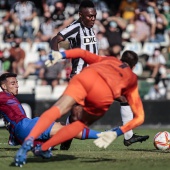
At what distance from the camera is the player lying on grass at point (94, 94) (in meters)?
7.87

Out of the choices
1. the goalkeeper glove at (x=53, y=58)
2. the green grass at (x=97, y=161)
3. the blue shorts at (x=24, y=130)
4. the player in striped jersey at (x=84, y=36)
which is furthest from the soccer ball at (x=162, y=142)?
the goalkeeper glove at (x=53, y=58)

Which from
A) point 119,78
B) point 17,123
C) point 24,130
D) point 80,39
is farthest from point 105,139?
point 80,39

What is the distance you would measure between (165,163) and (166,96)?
1076cm

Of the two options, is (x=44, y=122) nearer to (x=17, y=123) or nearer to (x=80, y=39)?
(x=17, y=123)

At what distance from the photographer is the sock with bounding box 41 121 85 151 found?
8102 mm

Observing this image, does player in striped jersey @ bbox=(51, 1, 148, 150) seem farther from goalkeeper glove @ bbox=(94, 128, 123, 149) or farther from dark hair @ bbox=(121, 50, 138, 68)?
goalkeeper glove @ bbox=(94, 128, 123, 149)

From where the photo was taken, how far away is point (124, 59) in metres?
8.70

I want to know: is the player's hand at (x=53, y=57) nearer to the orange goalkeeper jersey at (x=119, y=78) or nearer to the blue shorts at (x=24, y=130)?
the orange goalkeeper jersey at (x=119, y=78)

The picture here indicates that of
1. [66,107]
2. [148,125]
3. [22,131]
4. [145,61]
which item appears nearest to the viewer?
[66,107]

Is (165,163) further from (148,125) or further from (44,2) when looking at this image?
(44,2)

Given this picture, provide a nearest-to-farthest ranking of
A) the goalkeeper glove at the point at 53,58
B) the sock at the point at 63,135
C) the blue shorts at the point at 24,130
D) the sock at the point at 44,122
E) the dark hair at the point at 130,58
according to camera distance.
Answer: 1. the sock at the point at 44,122
2. the goalkeeper glove at the point at 53,58
3. the sock at the point at 63,135
4. the dark hair at the point at 130,58
5. the blue shorts at the point at 24,130

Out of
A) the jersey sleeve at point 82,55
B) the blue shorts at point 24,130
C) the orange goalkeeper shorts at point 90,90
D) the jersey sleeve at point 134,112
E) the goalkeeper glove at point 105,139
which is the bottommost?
the blue shorts at point 24,130

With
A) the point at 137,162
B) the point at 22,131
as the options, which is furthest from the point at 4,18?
the point at 137,162

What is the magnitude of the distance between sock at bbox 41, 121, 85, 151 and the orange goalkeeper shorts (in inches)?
12.0
